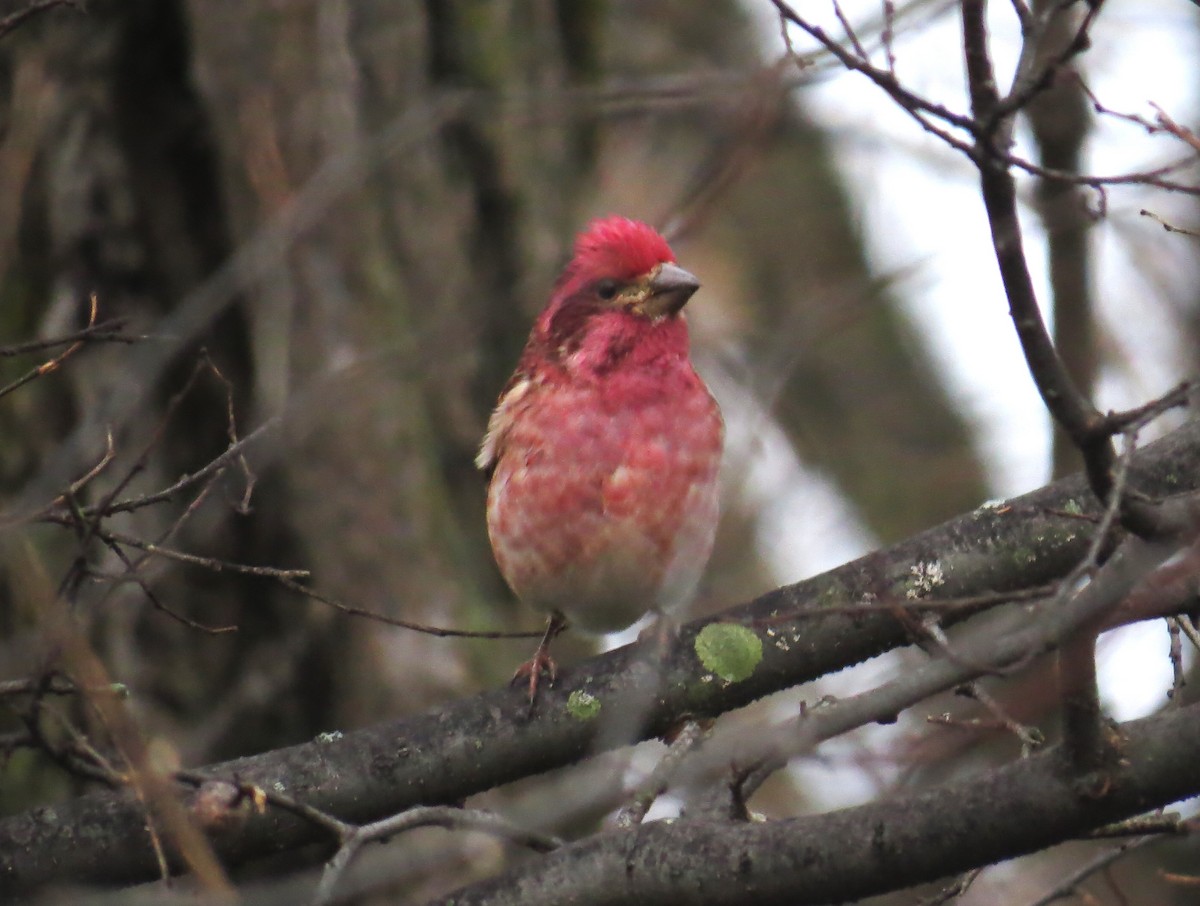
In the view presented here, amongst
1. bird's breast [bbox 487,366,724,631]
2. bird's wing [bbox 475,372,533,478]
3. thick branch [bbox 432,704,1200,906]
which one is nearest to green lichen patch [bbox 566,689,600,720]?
thick branch [bbox 432,704,1200,906]

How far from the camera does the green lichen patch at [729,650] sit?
4.68m

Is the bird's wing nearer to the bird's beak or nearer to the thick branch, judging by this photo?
the bird's beak

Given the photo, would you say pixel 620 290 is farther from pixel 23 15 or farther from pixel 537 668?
pixel 23 15

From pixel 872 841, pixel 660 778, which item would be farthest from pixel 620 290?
pixel 872 841

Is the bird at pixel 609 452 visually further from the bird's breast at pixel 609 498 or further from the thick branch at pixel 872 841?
the thick branch at pixel 872 841

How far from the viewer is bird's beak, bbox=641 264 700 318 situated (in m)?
6.19

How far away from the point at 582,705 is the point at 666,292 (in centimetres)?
202

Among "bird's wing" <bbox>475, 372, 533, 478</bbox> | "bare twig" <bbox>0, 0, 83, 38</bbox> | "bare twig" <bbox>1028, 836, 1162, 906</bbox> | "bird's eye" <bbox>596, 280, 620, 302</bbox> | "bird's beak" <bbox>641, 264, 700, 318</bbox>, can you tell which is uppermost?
"bare twig" <bbox>0, 0, 83, 38</bbox>

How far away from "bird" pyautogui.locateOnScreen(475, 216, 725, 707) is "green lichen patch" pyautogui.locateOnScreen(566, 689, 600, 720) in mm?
875

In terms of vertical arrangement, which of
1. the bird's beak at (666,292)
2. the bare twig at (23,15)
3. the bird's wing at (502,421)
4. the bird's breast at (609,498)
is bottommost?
the bird's breast at (609,498)

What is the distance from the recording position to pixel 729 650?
15.5ft

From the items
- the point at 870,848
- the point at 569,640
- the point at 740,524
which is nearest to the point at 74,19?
the point at 569,640

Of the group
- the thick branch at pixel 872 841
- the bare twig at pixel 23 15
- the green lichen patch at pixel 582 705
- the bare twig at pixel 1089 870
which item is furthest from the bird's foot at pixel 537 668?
the bare twig at pixel 23 15

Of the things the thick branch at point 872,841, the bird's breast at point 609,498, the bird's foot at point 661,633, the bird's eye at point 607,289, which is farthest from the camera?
the bird's eye at point 607,289
